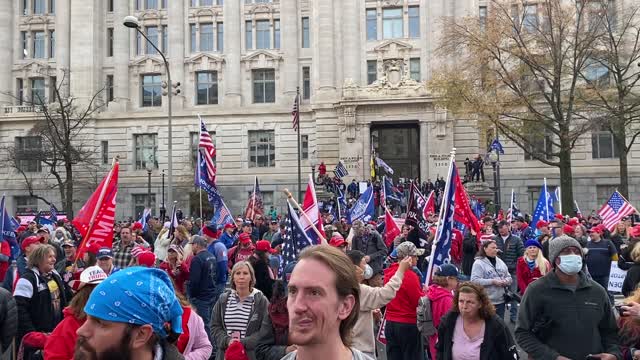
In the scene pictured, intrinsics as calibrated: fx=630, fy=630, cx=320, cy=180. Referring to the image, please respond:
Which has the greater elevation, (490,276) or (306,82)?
(306,82)

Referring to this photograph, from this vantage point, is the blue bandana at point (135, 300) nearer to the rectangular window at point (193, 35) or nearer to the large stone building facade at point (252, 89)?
the large stone building facade at point (252, 89)

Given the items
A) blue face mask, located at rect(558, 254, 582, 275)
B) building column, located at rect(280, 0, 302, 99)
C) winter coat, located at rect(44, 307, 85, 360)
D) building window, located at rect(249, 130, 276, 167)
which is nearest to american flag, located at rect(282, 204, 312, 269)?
blue face mask, located at rect(558, 254, 582, 275)

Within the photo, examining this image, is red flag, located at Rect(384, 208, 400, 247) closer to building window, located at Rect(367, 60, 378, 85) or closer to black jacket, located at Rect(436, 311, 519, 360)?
black jacket, located at Rect(436, 311, 519, 360)

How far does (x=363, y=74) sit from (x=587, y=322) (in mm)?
40755

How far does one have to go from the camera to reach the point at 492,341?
5543 millimetres

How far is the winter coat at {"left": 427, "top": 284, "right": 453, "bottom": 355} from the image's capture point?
23.8 ft

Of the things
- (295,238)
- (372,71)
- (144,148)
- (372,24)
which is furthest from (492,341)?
(144,148)

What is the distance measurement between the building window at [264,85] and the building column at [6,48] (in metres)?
19.6

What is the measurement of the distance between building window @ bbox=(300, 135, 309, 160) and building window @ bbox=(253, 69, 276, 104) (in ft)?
13.5

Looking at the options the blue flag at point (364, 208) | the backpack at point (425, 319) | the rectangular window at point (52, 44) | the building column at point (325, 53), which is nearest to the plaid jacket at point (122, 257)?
the backpack at point (425, 319)

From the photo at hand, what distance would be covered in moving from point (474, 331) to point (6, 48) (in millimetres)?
52786

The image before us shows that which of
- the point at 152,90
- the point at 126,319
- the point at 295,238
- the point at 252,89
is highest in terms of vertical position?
the point at 152,90

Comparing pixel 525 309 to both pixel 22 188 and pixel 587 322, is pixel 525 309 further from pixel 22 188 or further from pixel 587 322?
pixel 22 188

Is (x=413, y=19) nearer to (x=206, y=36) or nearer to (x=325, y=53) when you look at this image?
(x=325, y=53)
